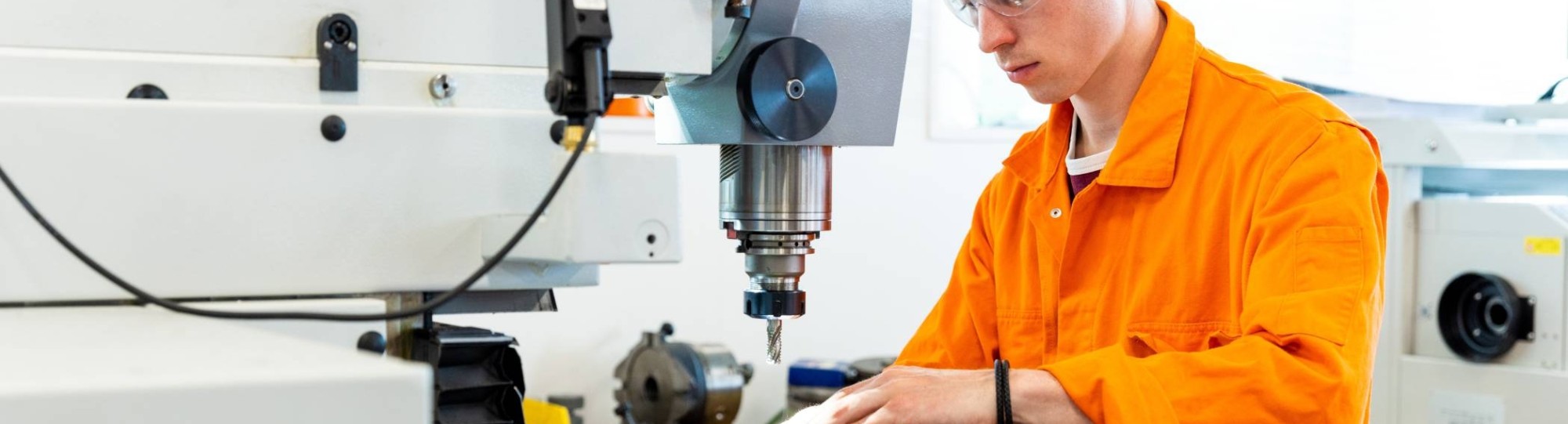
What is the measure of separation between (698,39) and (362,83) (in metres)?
0.26

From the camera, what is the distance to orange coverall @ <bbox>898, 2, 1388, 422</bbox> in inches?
44.2

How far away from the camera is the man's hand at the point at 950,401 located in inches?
44.2

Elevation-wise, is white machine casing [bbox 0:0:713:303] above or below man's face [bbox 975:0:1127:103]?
below

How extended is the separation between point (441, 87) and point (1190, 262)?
746 millimetres

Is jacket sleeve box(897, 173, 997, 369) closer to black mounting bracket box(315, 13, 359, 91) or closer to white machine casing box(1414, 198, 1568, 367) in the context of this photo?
black mounting bracket box(315, 13, 359, 91)

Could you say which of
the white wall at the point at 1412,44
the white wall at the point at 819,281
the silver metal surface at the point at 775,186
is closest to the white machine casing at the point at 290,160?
the silver metal surface at the point at 775,186

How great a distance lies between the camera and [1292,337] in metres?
1.12

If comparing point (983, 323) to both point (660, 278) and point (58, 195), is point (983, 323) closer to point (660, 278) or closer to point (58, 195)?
point (58, 195)

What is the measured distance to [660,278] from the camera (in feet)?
11.0

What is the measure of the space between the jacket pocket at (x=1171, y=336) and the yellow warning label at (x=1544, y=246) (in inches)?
60.6

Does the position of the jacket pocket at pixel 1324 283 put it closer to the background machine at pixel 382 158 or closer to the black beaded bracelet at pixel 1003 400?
the black beaded bracelet at pixel 1003 400

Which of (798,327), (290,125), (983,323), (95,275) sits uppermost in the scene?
(290,125)

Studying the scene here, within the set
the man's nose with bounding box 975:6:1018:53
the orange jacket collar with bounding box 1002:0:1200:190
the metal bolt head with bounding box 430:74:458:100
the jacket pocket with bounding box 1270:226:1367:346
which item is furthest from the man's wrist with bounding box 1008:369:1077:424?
the metal bolt head with bounding box 430:74:458:100

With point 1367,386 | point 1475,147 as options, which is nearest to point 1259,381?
point 1367,386
